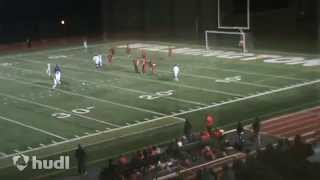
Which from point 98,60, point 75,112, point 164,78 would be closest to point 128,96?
point 75,112

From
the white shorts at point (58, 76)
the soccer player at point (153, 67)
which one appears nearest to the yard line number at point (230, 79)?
the soccer player at point (153, 67)

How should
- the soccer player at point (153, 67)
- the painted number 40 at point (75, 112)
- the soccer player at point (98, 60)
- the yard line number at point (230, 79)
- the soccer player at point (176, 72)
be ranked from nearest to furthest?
the painted number 40 at point (75, 112) < the yard line number at point (230, 79) < the soccer player at point (176, 72) < the soccer player at point (153, 67) < the soccer player at point (98, 60)

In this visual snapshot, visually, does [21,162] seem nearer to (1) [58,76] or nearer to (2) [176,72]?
(1) [58,76]

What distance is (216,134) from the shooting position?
5.69 feet

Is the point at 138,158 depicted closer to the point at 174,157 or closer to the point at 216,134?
the point at 174,157

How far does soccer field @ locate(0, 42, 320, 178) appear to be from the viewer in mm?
2529

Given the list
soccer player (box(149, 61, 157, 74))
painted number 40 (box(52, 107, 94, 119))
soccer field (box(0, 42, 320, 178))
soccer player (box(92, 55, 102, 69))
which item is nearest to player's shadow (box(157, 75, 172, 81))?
soccer field (box(0, 42, 320, 178))

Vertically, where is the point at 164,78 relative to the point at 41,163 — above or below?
below

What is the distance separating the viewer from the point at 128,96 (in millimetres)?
4551

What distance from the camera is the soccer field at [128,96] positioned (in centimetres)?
253

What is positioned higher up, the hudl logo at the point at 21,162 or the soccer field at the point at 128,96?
the hudl logo at the point at 21,162

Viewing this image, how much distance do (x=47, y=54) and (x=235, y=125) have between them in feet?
17.5

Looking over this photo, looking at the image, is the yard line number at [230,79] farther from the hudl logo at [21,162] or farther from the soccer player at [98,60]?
the hudl logo at [21,162]

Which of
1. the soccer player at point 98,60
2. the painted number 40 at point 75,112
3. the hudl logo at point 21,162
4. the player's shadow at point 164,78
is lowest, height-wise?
the player's shadow at point 164,78
